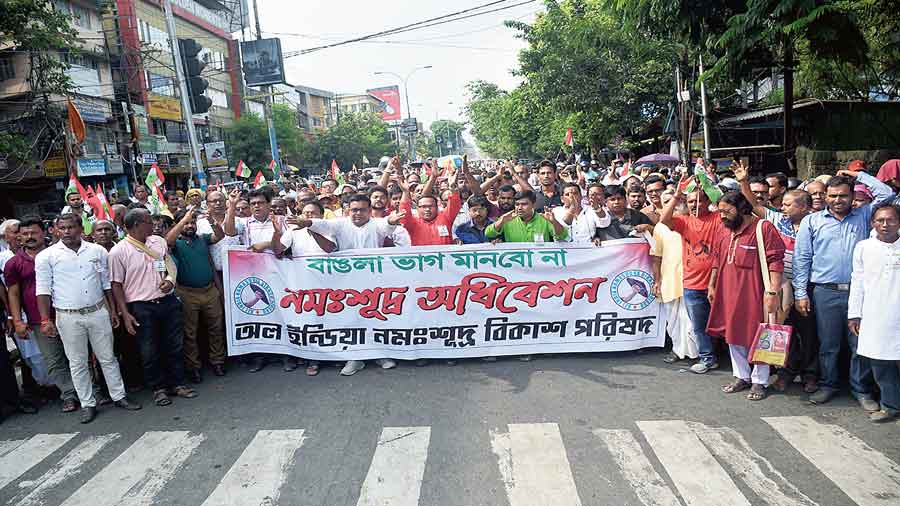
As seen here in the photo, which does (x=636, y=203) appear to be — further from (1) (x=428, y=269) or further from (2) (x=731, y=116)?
(2) (x=731, y=116)

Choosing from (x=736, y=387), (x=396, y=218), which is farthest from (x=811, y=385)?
(x=396, y=218)

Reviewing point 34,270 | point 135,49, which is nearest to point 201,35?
point 135,49

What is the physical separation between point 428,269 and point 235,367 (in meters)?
2.45

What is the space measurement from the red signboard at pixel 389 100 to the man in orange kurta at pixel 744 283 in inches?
4634

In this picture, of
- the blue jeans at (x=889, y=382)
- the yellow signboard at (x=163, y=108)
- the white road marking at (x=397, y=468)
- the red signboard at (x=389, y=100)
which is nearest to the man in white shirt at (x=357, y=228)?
the white road marking at (x=397, y=468)

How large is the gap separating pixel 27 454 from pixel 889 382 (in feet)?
22.0

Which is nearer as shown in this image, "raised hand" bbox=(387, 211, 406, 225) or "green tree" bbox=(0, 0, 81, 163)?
"raised hand" bbox=(387, 211, 406, 225)

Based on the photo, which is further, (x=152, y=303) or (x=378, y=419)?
(x=152, y=303)

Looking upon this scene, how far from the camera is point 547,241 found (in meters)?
6.40

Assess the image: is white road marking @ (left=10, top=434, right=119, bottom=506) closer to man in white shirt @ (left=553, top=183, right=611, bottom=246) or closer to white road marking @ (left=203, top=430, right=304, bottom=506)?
white road marking @ (left=203, top=430, right=304, bottom=506)

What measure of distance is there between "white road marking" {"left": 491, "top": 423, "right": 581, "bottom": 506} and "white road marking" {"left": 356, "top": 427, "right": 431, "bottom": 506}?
0.55 m

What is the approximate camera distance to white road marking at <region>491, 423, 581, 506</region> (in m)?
3.63

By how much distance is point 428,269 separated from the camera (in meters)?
6.24

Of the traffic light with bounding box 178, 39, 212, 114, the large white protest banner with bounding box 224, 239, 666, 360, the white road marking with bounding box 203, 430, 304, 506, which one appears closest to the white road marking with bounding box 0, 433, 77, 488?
the white road marking with bounding box 203, 430, 304, 506
